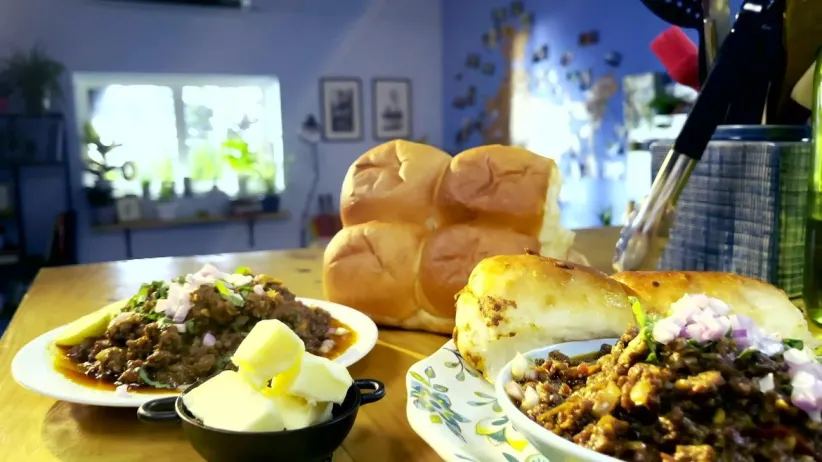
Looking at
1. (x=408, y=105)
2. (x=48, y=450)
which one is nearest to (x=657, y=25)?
(x=408, y=105)

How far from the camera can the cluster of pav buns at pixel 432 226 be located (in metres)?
1.05

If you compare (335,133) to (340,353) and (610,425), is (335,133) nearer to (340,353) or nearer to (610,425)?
(340,353)

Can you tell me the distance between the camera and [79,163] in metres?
4.87

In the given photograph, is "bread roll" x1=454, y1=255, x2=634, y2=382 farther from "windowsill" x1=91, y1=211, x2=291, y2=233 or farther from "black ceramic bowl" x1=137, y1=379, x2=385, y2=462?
"windowsill" x1=91, y1=211, x2=291, y2=233

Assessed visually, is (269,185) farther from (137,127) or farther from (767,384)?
(767,384)

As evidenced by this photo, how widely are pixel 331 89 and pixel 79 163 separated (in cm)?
216

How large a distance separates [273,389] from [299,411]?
33mm

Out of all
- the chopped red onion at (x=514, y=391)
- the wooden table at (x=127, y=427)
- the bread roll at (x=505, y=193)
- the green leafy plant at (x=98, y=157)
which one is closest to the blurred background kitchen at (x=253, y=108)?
the green leafy plant at (x=98, y=157)

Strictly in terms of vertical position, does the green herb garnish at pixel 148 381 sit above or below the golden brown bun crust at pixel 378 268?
below

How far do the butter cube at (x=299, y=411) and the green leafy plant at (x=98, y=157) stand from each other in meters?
4.94

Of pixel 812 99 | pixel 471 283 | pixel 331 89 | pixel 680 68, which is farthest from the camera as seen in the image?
pixel 331 89

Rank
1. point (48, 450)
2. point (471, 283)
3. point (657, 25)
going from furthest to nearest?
point (657, 25), point (471, 283), point (48, 450)

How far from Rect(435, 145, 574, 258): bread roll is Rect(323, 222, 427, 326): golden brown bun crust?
8 cm

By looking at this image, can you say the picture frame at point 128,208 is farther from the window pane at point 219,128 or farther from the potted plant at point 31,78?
the potted plant at point 31,78
